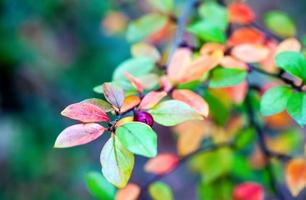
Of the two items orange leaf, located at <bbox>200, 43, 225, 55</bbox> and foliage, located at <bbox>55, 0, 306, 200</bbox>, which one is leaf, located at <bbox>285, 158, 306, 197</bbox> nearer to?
foliage, located at <bbox>55, 0, 306, 200</bbox>

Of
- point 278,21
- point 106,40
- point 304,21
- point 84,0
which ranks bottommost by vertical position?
point 304,21

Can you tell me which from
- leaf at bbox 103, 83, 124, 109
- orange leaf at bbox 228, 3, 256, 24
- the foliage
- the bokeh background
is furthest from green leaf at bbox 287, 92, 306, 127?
the bokeh background

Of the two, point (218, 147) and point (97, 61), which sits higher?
point (97, 61)

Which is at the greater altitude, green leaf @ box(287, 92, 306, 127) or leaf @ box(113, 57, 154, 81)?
leaf @ box(113, 57, 154, 81)

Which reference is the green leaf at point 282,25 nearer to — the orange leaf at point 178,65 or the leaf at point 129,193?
the orange leaf at point 178,65

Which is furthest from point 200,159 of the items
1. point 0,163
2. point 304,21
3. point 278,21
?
point 304,21

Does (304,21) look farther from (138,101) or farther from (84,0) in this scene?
(138,101)
